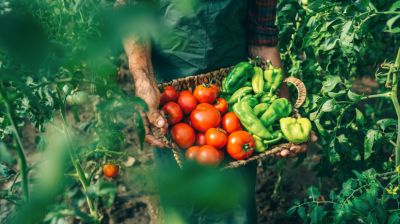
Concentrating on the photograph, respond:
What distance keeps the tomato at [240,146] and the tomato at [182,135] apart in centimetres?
19

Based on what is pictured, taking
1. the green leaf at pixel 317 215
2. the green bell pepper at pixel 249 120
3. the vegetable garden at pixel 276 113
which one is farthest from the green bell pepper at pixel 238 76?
the green leaf at pixel 317 215

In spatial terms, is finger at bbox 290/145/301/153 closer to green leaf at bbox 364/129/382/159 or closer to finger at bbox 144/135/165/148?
green leaf at bbox 364/129/382/159

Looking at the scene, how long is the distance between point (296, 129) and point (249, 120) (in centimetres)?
25

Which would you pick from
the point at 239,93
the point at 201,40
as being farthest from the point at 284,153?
the point at 201,40

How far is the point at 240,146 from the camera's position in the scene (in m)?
1.88

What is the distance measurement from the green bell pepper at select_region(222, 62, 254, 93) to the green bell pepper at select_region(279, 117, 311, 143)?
32 centimetres

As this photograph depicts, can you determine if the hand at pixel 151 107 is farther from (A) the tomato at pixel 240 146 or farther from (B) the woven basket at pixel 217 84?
(A) the tomato at pixel 240 146

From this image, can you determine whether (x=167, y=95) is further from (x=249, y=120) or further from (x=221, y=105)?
(x=249, y=120)

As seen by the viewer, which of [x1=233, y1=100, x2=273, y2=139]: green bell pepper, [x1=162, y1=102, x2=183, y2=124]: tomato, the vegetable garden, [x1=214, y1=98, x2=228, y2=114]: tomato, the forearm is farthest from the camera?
[x1=214, y1=98, x2=228, y2=114]: tomato

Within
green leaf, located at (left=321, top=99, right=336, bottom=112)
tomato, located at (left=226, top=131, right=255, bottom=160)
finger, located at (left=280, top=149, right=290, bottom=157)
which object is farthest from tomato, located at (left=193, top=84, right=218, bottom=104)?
green leaf, located at (left=321, top=99, right=336, bottom=112)

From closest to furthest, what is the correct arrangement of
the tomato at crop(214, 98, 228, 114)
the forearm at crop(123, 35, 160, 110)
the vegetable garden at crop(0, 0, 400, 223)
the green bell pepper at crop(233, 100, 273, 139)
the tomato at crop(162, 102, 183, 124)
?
1. the vegetable garden at crop(0, 0, 400, 223)
2. the forearm at crop(123, 35, 160, 110)
3. the tomato at crop(162, 102, 183, 124)
4. the green bell pepper at crop(233, 100, 273, 139)
5. the tomato at crop(214, 98, 228, 114)

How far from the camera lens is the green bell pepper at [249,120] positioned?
2.03m

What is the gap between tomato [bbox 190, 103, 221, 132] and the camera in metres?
1.99

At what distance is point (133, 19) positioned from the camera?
0.43m
